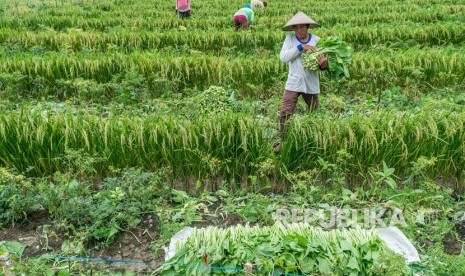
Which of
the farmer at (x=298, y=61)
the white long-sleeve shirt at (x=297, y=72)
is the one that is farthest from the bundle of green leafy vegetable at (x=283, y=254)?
the white long-sleeve shirt at (x=297, y=72)

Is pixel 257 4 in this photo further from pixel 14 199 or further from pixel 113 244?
pixel 113 244

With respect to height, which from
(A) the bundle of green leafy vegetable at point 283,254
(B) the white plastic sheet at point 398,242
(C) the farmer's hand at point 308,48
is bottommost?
(B) the white plastic sheet at point 398,242

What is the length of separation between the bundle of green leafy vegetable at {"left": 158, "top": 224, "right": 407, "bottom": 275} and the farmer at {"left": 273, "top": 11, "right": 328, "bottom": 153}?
5.44 ft

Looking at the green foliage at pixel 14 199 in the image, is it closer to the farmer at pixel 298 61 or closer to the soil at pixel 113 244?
the soil at pixel 113 244

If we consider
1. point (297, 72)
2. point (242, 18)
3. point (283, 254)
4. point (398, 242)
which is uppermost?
point (242, 18)

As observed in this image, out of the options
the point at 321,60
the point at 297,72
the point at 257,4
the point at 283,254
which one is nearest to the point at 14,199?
the point at 283,254

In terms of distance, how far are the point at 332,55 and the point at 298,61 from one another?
0.34 m

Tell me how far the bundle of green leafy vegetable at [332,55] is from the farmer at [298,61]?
5 cm

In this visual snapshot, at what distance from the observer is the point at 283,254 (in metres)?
2.57

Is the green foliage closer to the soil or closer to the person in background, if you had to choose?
the soil

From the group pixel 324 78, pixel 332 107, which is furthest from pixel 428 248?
pixel 324 78

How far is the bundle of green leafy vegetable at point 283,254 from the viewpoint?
2520 millimetres

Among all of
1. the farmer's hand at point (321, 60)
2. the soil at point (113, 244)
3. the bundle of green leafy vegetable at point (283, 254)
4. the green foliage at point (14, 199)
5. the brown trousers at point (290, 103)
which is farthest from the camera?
the brown trousers at point (290, 103)

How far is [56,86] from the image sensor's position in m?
6.11
